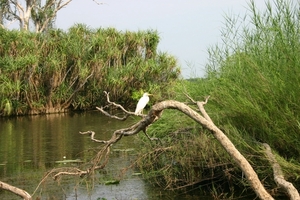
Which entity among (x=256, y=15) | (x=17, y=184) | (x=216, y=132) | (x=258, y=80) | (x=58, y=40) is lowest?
→ (x=17, y=184)

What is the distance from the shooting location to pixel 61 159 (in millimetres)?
11109

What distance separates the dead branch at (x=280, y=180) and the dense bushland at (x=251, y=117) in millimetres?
136

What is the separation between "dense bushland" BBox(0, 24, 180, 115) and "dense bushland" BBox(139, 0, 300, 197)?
585 inches

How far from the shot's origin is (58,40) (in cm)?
2548

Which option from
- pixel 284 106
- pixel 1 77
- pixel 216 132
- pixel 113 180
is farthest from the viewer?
pixel 1 77

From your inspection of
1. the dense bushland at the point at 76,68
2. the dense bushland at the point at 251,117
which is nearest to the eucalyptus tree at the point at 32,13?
the dense bushland at the point at 76,68

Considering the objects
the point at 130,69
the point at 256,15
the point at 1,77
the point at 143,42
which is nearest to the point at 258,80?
the point at 256,15

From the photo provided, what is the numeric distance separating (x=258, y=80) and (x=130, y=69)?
19.2 m

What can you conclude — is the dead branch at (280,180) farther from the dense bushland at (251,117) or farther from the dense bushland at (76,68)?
the dense bushland at (76,68)

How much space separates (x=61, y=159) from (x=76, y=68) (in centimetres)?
1441

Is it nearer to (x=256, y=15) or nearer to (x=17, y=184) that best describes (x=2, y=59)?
(x=17, y=184)

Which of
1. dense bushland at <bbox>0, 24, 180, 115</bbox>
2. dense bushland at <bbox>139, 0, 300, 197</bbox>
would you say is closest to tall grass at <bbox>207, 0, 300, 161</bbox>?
dense bushland at <bbox>139, 0, 300, 197</bbox>

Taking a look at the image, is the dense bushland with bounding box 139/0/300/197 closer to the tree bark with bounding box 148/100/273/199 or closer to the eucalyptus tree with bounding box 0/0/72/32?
the tree bark with bounding box 148/100/273/199

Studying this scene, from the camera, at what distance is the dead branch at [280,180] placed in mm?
5023
